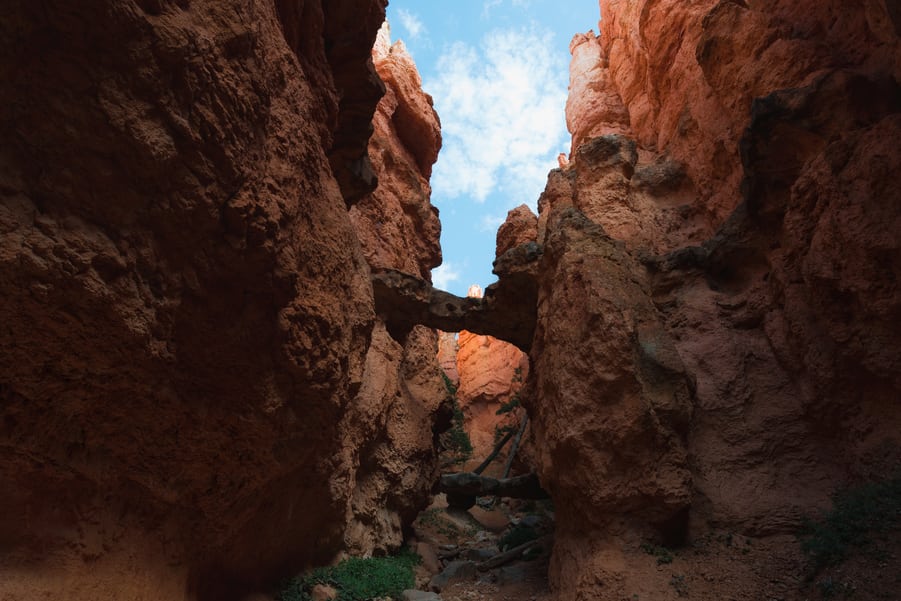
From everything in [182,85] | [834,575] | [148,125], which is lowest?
[834,575]

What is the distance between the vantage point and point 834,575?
5348mm

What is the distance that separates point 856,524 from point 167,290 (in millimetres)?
7466

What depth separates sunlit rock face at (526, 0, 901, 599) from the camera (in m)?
6.39

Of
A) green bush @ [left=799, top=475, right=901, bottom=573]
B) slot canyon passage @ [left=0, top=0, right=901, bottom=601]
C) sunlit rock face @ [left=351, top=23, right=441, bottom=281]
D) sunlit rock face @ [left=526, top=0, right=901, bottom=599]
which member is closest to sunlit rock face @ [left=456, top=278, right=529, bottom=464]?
sunlit rock face @ [left=351, top=23, right=441, bottom=281]

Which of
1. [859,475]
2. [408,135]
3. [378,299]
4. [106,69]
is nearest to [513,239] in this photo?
[408,135]

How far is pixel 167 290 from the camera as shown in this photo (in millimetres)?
4062

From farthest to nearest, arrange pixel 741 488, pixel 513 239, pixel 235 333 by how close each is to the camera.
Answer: pixel 513 239
pixel 741 488
pixel 235 333

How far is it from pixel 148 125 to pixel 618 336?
6245 mm

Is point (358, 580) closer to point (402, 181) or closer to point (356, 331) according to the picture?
point (356, 331)

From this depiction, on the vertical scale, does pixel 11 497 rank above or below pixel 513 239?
below

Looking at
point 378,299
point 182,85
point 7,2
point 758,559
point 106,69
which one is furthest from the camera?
point 378,299

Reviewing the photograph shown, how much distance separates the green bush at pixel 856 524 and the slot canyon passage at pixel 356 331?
0.03 metres

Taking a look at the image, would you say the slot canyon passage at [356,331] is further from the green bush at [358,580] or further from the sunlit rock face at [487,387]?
the sunlit rock face at [487,387]

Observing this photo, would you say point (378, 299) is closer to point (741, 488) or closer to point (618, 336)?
point (618, 336)
